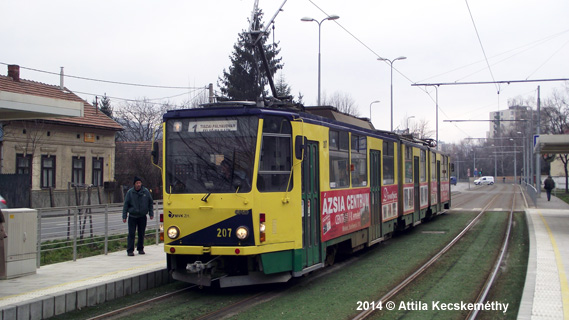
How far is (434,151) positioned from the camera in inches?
924

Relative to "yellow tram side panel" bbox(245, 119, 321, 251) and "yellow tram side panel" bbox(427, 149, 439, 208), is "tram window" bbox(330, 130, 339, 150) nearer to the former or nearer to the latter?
"yellow tram side panel" bbox(245, 119, 321, 251)

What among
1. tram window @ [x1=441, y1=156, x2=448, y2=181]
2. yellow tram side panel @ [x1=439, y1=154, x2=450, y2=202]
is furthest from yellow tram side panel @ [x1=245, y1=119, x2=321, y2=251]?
tram window @ [x1=441, y1=156, x2=448, y2=181]

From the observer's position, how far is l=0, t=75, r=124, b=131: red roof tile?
105 ft

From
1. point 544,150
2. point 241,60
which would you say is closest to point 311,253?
point 544,150

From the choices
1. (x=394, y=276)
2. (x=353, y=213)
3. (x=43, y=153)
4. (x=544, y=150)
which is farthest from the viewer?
(x=43, y=153)

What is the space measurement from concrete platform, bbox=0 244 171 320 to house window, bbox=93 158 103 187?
2645 centimetres

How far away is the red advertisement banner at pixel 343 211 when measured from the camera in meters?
10.6

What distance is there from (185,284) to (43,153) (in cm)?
2583

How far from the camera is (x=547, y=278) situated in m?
9.80

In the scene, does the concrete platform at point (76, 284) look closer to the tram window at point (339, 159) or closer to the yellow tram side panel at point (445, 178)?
the tram window at point (339, 159)

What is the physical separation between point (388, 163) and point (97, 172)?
2666 cm

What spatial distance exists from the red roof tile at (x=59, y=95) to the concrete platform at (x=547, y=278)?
2576 cm

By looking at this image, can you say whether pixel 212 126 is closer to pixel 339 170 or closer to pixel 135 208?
pixel 339 170

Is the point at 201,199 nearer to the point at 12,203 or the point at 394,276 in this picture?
the point at 394,276
